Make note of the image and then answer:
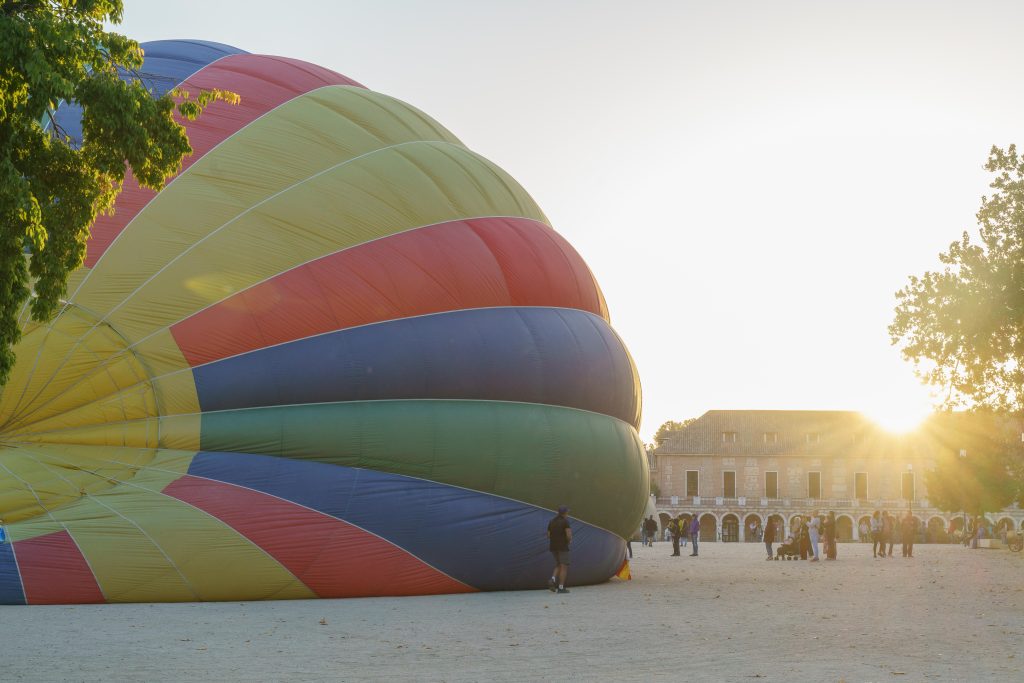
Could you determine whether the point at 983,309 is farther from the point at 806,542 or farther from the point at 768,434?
the point at 768,434

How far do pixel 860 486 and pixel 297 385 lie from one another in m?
81.1

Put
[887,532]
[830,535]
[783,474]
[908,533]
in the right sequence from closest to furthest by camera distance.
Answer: [830,535] → [908,533] → [887,532] → [783,474]

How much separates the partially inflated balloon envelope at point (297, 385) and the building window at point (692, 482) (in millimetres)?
73715

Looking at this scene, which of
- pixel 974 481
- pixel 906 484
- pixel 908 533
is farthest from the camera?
pixel 906 484

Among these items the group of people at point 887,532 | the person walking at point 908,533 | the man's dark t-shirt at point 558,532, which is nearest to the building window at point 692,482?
the group of people at point 887,532

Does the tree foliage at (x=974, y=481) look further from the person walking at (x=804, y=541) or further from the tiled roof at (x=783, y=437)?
the tiled roof at (x=783, y=437)

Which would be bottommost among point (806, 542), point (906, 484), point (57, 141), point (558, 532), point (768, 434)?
point (806, 542)

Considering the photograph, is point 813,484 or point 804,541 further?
point 813,484

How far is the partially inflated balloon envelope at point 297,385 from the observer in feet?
43.1

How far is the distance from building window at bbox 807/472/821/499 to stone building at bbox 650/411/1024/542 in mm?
77

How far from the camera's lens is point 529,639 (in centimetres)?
1028

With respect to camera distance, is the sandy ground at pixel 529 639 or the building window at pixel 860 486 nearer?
the sandy ground at pixel 529 639

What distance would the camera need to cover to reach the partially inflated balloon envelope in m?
13.1

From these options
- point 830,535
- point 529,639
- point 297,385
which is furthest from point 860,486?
point 529,639
